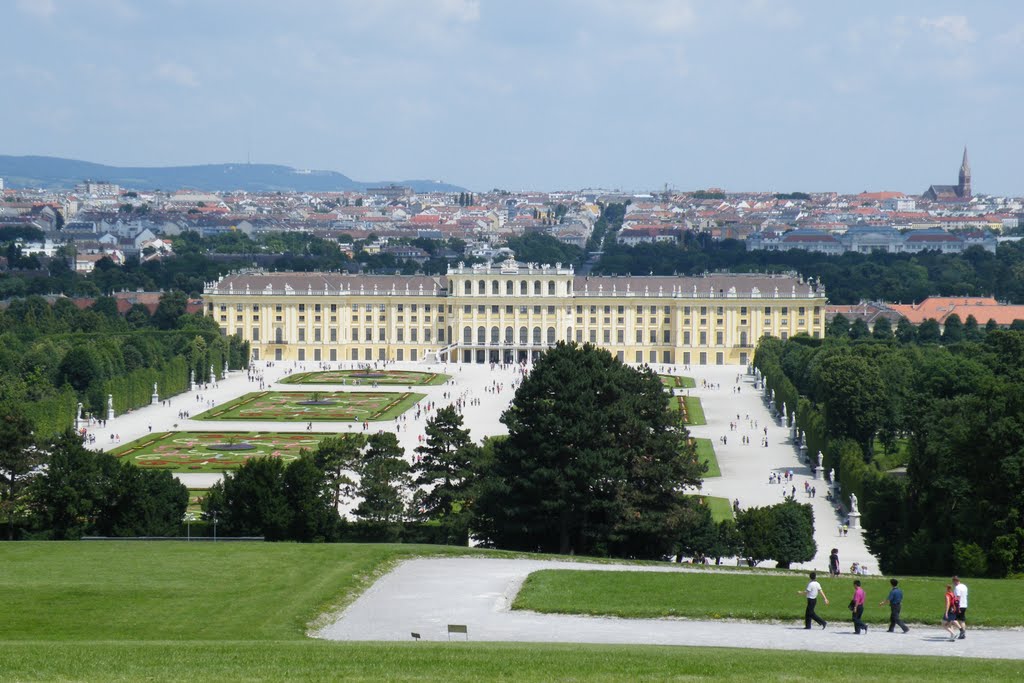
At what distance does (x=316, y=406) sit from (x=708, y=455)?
2037 centimetres

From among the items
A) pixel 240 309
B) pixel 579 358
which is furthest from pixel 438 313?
pixel 579 358

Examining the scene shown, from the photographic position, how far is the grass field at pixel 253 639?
17328 millimetres

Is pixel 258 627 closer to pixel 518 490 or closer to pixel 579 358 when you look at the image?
pixel 518 490

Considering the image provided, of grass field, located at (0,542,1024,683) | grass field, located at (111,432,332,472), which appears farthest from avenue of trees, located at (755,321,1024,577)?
grass field, located at (111,432,332,472)

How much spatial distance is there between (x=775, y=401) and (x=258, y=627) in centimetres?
5047

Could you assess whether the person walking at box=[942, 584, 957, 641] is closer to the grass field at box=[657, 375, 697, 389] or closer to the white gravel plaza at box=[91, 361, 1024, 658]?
the white gravel plaza at box=[91, 361, 1024, 658]

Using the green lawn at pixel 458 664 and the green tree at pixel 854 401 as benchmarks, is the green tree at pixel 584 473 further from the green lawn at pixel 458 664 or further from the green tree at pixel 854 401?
the green tree at pixel 854 401

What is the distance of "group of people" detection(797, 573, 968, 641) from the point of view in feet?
66.1

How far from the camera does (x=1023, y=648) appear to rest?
1956cm

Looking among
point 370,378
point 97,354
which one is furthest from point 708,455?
point 370,378

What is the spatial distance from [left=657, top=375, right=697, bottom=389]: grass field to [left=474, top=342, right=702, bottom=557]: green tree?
1692 inches

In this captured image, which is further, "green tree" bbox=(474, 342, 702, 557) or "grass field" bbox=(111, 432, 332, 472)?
"grass field" bbox=(111, 432, 332, 472)

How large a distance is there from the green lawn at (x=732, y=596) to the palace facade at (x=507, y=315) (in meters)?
69.5

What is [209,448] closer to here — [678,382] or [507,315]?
[678,382]
